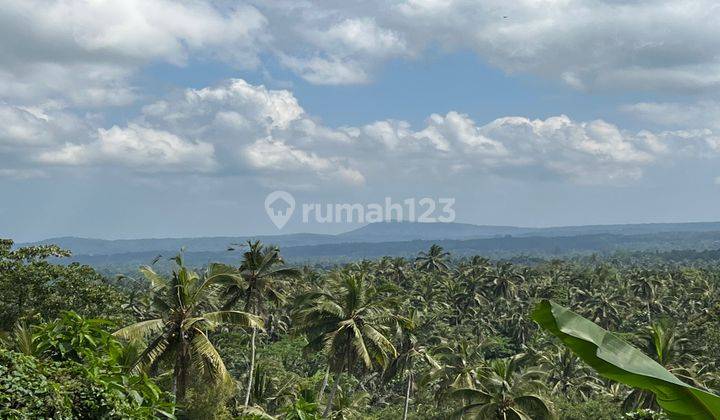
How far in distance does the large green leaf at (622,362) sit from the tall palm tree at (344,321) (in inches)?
1090

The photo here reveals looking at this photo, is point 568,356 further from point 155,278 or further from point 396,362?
point 155,278

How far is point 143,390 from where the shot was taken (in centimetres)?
823

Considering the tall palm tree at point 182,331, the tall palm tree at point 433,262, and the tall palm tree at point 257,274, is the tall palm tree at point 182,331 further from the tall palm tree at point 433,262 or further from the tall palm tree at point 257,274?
the tall palm tree at point 433,262

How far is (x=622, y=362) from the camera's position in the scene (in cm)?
445

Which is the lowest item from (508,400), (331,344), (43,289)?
(508,400)

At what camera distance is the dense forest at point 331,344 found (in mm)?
7363

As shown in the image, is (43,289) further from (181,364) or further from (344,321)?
(344,321)

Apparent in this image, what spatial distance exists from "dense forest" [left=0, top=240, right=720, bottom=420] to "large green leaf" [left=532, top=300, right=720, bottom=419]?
0.01m

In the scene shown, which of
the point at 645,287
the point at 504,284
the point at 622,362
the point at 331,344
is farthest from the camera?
the point at 645,287

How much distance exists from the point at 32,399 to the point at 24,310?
26174mm

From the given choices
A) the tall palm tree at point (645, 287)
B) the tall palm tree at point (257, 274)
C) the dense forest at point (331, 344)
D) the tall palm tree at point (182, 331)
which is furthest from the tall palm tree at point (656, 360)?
A: the tall palm tree at point (645, 287)

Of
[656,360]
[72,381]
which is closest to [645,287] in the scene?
[656,360]

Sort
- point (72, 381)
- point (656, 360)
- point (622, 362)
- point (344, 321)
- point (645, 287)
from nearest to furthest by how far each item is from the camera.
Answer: point (622, 362)
point (72, 381)
point (344, 321)
point (656, 360)
point (645, 287)

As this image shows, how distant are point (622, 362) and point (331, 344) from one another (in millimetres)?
28488
